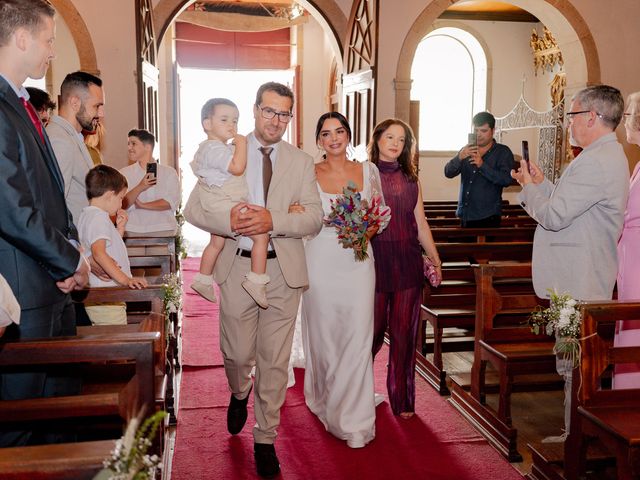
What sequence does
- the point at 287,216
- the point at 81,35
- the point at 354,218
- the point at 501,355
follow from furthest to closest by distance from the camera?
the point at 81,35, the point at 501,355, the point at 354,218, the point at 287,216

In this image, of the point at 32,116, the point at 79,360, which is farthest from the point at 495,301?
the point at 32,116

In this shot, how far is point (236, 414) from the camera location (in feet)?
12.7

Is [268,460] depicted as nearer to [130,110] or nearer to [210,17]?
[130,110]

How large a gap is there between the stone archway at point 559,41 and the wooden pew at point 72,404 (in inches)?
302

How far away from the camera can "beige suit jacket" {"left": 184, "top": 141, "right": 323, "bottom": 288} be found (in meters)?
3.40

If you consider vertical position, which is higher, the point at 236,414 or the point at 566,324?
the point at 566,324

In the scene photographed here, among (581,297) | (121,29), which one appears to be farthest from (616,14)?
(581,297)

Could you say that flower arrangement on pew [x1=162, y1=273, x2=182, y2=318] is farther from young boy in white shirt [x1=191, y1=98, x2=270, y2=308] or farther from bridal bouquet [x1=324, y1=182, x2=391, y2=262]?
bridal bouquet [x1=324, y1=182, x2=391, y2=262]

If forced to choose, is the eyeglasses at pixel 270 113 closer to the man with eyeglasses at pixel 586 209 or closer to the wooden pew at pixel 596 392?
the man with eyeglasses at pixel 586 209

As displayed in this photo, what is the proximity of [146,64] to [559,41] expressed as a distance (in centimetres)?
618

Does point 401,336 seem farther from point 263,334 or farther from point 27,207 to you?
point 27,207

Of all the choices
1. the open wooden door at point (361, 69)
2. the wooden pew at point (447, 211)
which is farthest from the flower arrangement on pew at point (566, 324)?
the wooden pew at point (447, 211)

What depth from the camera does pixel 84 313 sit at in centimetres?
354

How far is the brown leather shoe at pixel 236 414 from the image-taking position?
12.6ft
